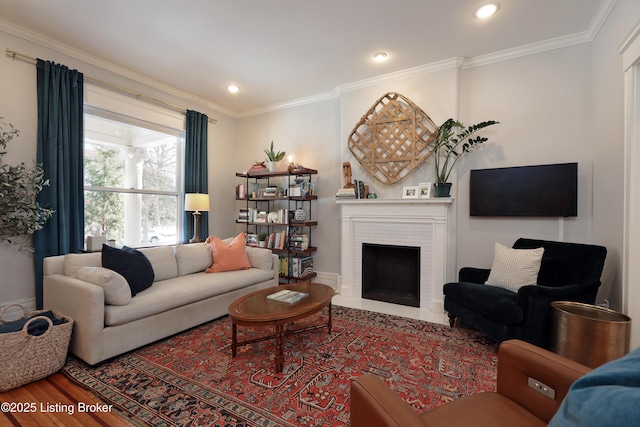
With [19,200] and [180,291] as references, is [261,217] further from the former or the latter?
[19,200]

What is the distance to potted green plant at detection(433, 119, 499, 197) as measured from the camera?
304 centimetres

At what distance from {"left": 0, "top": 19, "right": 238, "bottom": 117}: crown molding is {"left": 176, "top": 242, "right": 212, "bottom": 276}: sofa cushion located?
228 cm

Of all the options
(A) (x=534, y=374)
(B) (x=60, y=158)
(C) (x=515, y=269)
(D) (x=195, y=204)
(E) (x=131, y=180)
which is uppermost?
(B) (x=60, y=158)

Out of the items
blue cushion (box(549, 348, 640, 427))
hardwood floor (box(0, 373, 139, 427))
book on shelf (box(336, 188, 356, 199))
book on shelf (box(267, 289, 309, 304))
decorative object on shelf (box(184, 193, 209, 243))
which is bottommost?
hardwood floor (box(0, 373, 139, 427))

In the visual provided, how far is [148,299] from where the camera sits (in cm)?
229

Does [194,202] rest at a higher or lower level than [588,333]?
higher

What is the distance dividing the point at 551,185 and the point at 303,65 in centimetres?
293

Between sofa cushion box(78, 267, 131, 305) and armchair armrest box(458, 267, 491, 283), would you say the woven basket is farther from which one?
armchair armrest box(458, 267, 491, 283)

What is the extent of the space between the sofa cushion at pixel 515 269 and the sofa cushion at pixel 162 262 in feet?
10.4

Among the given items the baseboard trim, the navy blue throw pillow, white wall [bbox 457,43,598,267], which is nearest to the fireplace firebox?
white wall [bbox 457,43,598,267]

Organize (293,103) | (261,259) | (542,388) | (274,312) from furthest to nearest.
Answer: (293,103) < (261,259) < (274,312) < (542,388)

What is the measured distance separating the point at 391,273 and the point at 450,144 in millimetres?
1744

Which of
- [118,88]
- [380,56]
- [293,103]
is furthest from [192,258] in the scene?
[380,56]

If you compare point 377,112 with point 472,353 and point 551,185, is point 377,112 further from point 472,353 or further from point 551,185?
point 472,353
